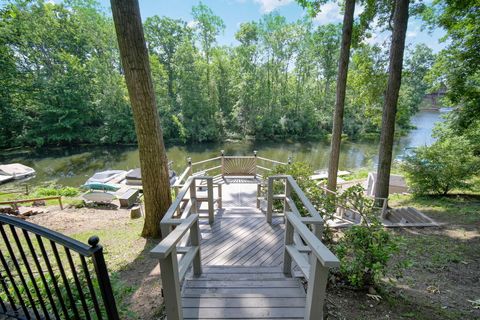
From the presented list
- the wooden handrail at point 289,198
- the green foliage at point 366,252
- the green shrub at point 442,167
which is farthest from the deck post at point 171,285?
the green shrub at point 442,167

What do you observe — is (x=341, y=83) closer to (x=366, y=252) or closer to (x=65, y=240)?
(x=366, y=252)

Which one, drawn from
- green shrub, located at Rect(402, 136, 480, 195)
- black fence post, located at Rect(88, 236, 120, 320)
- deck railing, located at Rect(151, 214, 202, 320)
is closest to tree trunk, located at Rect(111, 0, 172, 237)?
deck railing, located at Rect(151, 214, 202, 320)

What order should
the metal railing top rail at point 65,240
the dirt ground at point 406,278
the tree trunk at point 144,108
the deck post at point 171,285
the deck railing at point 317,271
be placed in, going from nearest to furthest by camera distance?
the metal railing top rail at point 65,240
the deck railing at point 317,271
the deck post at point 171,285
the dirt ground at point 406,278
the tree trunk at point 144,108

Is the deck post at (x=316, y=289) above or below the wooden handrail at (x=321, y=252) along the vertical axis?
below

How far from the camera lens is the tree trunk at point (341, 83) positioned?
5430 mm

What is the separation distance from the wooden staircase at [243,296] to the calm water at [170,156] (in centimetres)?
1444

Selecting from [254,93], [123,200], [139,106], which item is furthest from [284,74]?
[139,106]

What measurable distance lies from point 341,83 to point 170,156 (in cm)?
1646

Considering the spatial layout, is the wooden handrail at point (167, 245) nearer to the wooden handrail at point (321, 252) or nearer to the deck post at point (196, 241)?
the deck post at point (196, 241)

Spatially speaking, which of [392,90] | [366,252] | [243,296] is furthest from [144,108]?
[392,90]

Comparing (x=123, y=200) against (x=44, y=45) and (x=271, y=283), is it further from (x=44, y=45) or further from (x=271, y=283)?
(x=44, y=45)

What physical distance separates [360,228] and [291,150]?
19.8 metres

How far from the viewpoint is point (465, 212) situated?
595cm

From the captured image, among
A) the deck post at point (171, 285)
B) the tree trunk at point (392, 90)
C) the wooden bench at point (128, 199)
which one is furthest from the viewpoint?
the wooden bench at point (128, 199)
